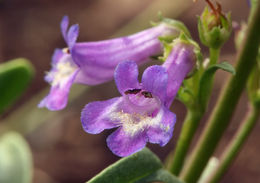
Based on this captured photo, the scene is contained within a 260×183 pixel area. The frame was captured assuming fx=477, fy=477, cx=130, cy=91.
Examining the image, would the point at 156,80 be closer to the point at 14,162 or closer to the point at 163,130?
the point at 163,130

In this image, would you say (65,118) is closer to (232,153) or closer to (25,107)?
(25,107)

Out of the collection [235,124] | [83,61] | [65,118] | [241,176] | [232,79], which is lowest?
A: [241,176]

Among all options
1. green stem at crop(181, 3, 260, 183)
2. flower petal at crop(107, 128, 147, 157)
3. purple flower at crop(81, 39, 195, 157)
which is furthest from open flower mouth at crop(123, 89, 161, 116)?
green stem at crop(181, 3, 260, 183)

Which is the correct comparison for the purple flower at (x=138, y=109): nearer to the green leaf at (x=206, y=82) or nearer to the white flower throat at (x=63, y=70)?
the green leaf at (x=206, y=82)

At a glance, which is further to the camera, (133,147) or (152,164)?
(152,164)

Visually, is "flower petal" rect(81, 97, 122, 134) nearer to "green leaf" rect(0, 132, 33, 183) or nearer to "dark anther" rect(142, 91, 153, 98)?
"dark anther" rect(142, 91, 153, 98)

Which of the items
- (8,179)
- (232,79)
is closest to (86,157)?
(8,179)

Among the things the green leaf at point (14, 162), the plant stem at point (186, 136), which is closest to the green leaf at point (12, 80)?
the green leaf at point (14, 162)
